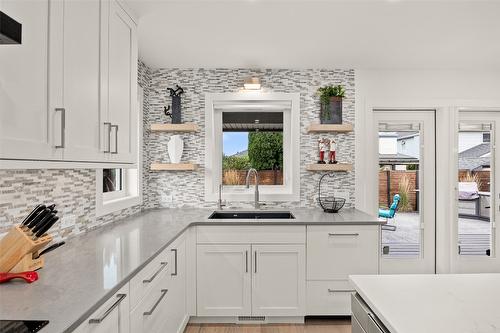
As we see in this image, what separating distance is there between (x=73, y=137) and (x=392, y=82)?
10.7 ft

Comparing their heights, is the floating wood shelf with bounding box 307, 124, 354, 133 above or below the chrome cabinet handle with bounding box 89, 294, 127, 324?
above

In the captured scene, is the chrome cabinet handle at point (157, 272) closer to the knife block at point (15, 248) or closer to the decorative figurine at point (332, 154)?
the knife block at point (15, 248)

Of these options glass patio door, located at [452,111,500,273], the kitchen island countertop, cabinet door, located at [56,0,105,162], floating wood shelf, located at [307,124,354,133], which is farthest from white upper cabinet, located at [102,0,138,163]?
glass patio door, located at [452,111,500,273]

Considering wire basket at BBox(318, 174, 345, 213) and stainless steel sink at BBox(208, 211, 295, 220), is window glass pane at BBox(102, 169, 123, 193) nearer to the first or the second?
stainless steel sink at BBox(208, 211, 295, 220)

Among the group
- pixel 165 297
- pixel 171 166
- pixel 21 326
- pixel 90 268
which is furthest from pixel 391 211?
pixel 21 326

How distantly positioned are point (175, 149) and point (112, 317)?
2.35 meters

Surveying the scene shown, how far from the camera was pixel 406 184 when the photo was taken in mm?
3838

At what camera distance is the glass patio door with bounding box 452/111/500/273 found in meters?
3.80

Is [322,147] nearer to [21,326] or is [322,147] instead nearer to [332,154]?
[332,154]

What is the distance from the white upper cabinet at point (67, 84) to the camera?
1139mm

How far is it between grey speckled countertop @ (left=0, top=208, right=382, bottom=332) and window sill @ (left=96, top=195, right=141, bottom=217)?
4.7 inches

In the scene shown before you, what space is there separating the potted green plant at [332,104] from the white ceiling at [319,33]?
0.90 ft

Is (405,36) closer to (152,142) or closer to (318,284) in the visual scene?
(318,284)

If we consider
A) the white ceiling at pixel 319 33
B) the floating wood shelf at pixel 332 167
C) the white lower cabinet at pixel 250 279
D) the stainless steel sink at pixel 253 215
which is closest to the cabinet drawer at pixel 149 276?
the white lower cabinet at pixel 250 279
